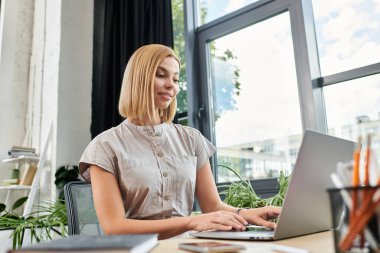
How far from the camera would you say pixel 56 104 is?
9.92ft

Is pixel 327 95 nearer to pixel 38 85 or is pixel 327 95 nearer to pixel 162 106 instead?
pixel 162 106

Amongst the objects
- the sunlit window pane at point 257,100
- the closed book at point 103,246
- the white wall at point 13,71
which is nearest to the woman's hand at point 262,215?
the closed book at point 103,246

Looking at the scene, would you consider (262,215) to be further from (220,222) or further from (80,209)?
(80,209)

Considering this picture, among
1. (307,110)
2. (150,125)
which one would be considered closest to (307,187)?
(150,125)

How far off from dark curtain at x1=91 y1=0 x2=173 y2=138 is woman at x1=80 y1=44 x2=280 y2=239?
1411 millimetres

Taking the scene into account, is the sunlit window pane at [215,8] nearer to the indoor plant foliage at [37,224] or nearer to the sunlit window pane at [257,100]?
the sunlit window pane at [257,100]

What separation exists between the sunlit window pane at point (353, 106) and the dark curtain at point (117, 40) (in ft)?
4.03

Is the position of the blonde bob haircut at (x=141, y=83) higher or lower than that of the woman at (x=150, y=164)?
higher

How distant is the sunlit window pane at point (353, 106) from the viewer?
203 cm

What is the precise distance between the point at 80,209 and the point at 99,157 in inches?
11.1

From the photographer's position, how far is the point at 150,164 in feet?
4.11

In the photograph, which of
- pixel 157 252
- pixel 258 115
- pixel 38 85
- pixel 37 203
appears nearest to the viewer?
pixel 157 252

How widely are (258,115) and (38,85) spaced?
1.99 meters

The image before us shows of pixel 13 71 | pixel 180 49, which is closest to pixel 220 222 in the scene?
pixel 180 49
